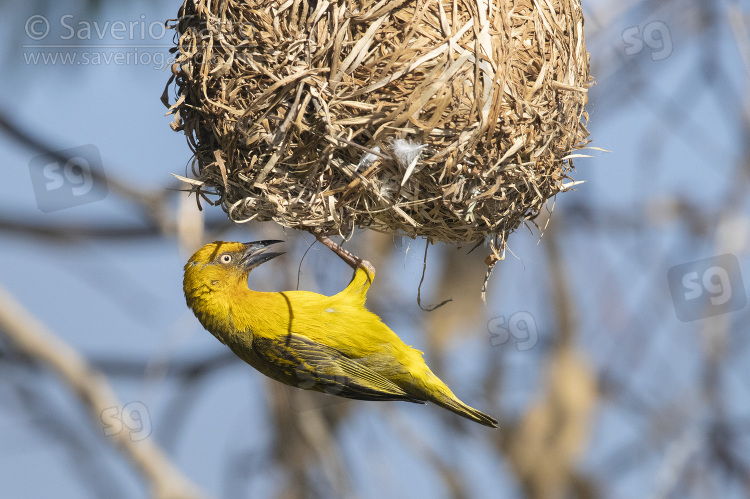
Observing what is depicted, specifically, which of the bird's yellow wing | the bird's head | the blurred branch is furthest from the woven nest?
the blurred branch

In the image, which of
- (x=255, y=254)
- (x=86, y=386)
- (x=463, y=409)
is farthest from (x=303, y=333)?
(x=86, y=386)

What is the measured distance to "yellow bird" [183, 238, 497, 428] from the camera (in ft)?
10.3

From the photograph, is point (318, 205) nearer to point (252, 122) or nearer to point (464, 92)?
point (252, 122)

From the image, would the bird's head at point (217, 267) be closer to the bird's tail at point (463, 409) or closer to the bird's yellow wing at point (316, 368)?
the bird's yellow wing at point (316, 368)

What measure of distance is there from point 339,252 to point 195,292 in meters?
0.64

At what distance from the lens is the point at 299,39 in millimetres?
2557

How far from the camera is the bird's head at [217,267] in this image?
3.13 meters

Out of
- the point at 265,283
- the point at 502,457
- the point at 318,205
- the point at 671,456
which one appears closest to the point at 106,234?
the point at 265,283

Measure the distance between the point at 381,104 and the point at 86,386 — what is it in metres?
5.03

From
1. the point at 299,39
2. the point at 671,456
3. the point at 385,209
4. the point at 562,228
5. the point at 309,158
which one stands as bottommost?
the point at 671,456

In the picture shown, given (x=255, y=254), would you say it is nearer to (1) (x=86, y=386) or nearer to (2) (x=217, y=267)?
(2) (x=217, y=267)

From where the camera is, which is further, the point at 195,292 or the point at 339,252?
the point at 339,252

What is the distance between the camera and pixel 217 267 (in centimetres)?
313

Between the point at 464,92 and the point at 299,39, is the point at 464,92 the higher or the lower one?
the lower one
